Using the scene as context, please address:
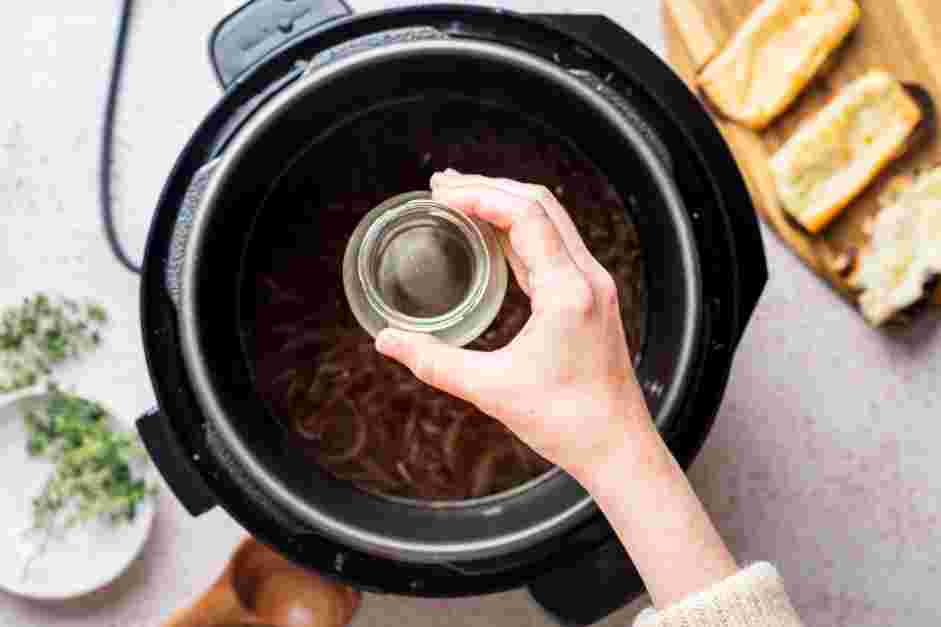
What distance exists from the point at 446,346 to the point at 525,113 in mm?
262

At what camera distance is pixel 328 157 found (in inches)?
34.7

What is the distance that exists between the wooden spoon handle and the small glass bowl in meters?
0.36

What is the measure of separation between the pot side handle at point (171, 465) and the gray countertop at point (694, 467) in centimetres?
22

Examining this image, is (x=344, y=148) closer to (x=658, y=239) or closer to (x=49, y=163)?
(x=658, y=239)

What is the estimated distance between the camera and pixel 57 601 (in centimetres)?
109

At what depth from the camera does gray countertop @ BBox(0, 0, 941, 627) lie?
1.09 m

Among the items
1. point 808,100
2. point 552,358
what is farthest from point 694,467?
point 552,358

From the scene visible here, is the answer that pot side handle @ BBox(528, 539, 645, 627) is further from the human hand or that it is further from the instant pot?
the human hand

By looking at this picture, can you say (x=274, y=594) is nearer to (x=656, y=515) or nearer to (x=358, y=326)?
(x=358, y=326)

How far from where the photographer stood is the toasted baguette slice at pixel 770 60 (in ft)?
3.51

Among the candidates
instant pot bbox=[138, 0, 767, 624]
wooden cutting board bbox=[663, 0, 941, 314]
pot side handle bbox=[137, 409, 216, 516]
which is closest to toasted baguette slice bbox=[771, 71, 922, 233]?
wooden cutting board bbox=[663, 0, 941, 314]

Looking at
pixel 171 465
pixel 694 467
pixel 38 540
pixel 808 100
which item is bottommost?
pixel 38 540

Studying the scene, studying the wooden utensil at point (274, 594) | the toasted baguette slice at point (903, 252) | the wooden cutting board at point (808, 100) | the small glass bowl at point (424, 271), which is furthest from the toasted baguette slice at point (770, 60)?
the wooden utensil at point (274, 594)

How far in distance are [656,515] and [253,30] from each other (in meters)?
0.51
